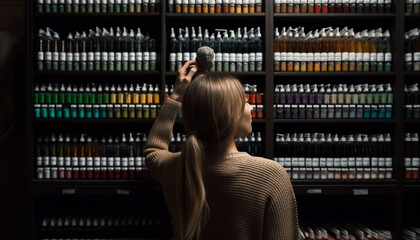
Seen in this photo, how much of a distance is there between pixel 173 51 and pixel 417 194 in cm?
247

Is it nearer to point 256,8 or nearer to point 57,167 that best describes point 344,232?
point 256,8

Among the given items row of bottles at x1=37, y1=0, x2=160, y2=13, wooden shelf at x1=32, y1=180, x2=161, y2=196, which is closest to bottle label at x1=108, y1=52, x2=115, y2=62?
row of bottles at x1=37, y1=0, x2=160, y2=13

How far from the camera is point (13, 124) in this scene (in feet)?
9.83

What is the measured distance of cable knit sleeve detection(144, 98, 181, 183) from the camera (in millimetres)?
1113

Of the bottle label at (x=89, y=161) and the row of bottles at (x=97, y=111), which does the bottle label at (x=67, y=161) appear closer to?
the bottle label at (x=89, y=161)

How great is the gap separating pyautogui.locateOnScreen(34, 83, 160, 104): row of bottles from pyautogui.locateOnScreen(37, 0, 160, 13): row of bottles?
585 millimetres

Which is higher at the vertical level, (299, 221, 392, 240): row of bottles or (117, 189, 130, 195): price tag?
(117, 189, 130, 195): price tag

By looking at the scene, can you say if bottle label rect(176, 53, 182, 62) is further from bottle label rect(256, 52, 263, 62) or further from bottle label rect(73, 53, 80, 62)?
bottle label rect(73, 53, 80, 62)

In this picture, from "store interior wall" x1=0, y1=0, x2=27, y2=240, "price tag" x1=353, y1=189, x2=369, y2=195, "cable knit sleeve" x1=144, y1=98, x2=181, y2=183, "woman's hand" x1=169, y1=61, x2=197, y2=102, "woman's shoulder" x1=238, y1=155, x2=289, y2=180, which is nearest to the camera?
"woman's shoulder" x1=238, y1=155, x2=289, y2=180

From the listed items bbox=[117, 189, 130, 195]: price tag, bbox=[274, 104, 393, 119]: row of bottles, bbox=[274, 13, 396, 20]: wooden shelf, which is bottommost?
bbox=[117, 189, 130, 195]: price tag

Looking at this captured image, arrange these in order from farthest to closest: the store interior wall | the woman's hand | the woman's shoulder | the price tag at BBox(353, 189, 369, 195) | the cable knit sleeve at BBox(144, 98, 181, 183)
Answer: the store interior wall → the price tag at BBox(353, 189, 369, 195) → the woman's hand → the cable knit sleeve at BBox(144, 98, 181, 183) → the woman's shoulder

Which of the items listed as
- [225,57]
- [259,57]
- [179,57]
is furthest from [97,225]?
[259,57]

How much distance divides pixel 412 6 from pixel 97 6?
2.43m

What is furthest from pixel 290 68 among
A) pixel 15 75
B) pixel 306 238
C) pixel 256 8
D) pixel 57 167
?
pixel 15 75
